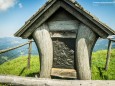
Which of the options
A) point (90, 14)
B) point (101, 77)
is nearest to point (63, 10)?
point (90, 14)

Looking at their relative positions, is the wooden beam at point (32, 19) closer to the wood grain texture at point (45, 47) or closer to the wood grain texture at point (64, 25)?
the wood grain texture at point (45, 47)

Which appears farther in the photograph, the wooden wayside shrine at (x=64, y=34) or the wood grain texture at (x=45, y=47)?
the wood grain texture at (x=45, y=47)

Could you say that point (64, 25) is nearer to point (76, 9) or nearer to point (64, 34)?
point (64, 34)

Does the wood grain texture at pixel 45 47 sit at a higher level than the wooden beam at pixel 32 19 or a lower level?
lower

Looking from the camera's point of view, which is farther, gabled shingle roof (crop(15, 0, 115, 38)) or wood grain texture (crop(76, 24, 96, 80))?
wood grain texture (crop(76, 24, 96, 80))

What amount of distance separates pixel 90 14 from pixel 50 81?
1707 mm

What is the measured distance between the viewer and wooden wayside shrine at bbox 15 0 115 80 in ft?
14.0

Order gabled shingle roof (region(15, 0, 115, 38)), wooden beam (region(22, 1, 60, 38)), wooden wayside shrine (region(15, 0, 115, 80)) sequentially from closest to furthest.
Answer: gabled shingle roof (region(15, 0, 115, 38)) → wooden wayside shrine (region(15, 0, 115, 80)) → wooden beam (region(22, 1, 60, 38))

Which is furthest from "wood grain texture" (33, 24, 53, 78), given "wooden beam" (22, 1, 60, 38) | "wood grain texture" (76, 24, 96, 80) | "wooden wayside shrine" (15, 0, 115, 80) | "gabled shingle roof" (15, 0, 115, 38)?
"wood grain texture" (76, 24, 96, 80)

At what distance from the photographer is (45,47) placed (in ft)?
15.2

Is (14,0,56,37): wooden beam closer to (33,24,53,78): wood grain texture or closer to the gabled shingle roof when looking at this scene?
the gabled shingle roof

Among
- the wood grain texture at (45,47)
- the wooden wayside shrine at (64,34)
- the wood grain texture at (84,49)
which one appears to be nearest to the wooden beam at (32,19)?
the wooden wayside shrine at (64,34)

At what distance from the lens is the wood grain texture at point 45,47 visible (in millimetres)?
4633

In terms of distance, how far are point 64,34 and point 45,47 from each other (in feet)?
1.88
